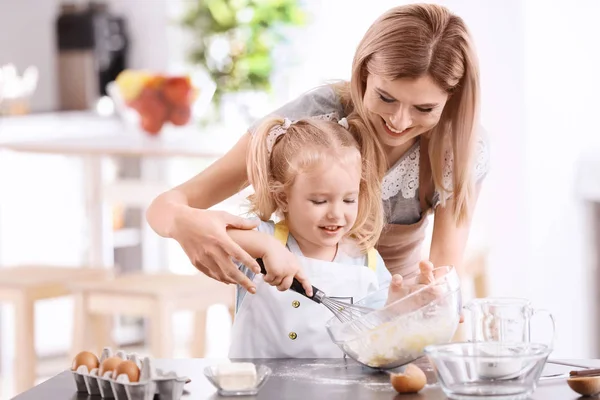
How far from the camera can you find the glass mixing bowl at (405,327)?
56.8 inches

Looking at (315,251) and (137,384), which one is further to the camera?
(315,251)

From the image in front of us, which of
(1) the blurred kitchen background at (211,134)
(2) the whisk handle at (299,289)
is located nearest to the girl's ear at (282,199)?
(2) the whisk handle at (299,289)

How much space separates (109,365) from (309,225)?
1.76ft

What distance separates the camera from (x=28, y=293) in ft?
11.1

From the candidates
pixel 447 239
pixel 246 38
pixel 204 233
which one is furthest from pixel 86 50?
pixel 204 233

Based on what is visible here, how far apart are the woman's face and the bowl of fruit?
219 centimetres

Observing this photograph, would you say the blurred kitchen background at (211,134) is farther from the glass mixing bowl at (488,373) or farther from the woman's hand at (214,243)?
the glass mixing bowl at (488,373)

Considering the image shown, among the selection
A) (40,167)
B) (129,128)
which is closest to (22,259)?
(40,167)

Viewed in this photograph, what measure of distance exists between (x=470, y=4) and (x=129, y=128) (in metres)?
1.55

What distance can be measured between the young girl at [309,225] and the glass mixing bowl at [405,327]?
0.74 ft

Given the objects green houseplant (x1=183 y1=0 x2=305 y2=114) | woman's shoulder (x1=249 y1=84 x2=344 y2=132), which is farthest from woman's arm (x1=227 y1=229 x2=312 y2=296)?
green houseplant (x1=183 y1=0 x2=305 y2=114)

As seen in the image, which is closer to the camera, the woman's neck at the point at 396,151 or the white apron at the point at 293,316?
the white apron at the point at 293,316

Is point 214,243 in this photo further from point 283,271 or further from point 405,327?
point 405,327

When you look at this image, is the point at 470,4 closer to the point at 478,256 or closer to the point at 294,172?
the point at 478,256
